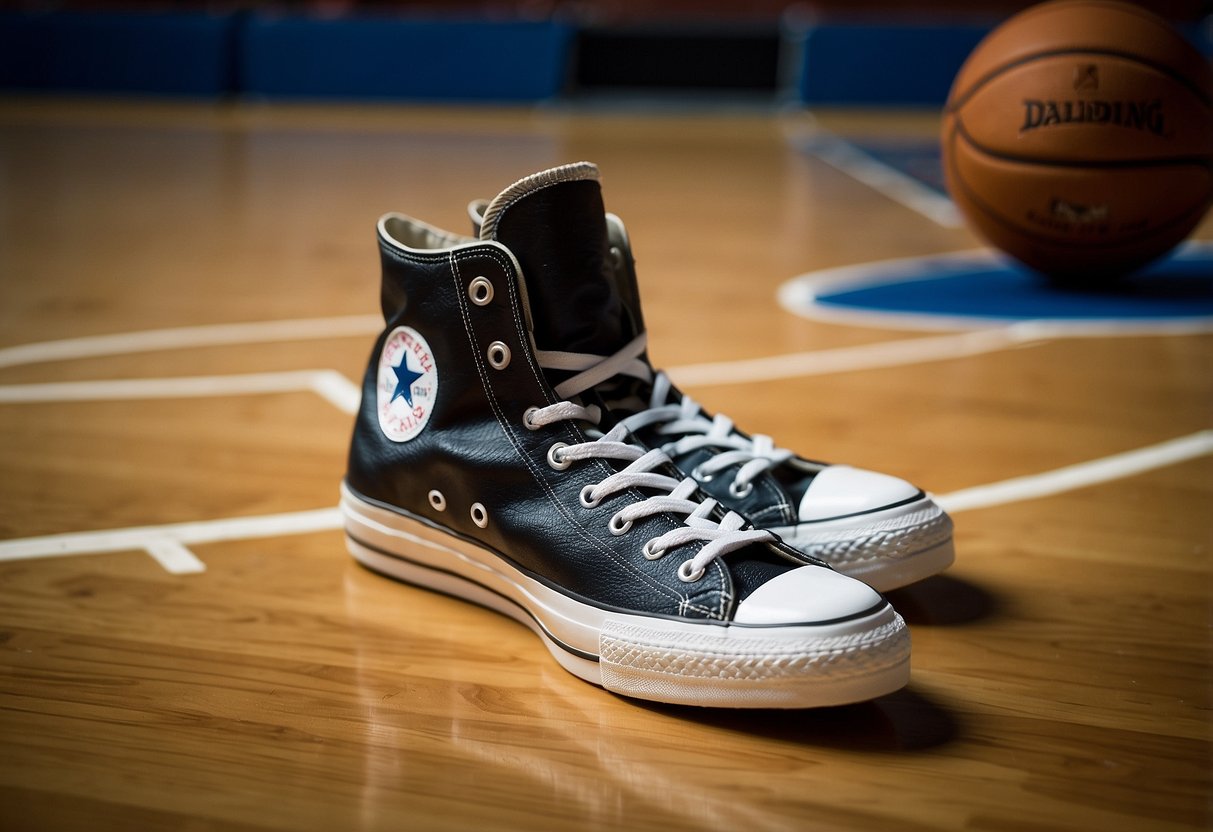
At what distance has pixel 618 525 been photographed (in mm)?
907

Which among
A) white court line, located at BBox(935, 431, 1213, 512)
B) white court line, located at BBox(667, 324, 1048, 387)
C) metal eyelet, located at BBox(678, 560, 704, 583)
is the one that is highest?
metal eyelet, located at BBox(678, 560, 704, 583)

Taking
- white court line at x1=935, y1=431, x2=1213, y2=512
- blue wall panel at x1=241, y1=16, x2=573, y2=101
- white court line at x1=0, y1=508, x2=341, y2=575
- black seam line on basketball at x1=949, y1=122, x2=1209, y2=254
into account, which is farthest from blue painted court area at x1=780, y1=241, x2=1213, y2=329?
blue wall panel at x1=241, y1=16, x2=573, y2=101

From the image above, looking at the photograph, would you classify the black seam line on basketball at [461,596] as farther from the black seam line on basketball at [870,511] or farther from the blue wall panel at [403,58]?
the blue wall panel at [403,58]

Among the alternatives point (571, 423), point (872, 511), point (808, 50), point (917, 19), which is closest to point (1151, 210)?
point (872, 511)

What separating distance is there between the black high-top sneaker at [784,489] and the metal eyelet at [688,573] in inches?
6.7

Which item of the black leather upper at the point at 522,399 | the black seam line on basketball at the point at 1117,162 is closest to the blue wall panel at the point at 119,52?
the black seam line on basketball at the point at 1117,162

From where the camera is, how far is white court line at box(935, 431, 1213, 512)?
4.31 feet

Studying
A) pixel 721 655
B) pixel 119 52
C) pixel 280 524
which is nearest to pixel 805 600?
pixel 721 655

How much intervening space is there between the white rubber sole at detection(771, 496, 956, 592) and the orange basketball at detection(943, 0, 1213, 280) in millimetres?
1184

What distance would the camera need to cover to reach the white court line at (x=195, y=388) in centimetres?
162

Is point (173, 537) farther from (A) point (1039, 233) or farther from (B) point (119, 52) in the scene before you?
(B) point (119, 52)

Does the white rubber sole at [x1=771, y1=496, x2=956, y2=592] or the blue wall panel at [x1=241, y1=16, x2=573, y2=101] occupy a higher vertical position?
the white rubber sole at [x1=771, y1=496, x2=956, y2=592]

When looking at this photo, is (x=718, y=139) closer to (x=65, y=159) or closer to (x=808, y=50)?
(x=808, y=50)

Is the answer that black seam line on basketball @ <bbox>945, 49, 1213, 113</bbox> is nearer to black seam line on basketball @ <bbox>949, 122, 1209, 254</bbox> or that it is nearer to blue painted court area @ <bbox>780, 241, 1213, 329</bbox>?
black seam line on basketball @ <bbox>949, 122, 1209, 254</bbox>
